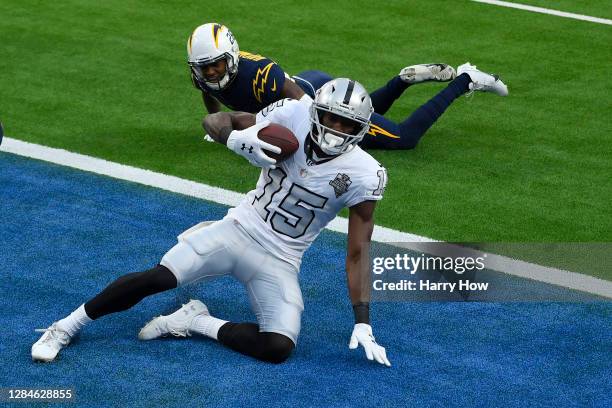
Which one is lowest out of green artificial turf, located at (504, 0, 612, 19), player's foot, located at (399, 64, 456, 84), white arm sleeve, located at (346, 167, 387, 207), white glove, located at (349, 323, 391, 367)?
white glove, located at (349, 323, 391, 367)

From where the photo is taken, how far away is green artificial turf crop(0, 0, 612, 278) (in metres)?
8.64

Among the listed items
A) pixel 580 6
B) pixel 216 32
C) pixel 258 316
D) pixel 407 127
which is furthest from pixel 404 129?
pixel 580 6

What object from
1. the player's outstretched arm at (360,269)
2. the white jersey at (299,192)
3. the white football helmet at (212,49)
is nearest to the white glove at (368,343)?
the player's outstretched arm at (360,269)

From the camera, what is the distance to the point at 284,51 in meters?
12.1

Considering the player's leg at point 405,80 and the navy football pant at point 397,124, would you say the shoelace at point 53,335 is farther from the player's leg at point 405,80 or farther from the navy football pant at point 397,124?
the player's leg at point 405,80

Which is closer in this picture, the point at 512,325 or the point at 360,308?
the point at 360,308

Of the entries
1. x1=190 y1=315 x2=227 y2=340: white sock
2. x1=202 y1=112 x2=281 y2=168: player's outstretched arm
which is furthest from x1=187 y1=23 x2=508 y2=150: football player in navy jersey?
x1=190 y1=315 x2=227 y2=340: white sock

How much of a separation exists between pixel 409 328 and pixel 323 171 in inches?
47.4

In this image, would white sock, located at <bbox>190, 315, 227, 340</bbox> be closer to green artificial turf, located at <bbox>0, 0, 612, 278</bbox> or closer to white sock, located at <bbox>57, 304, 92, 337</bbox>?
white sock, located at <bbox>57, 304, 92, 337</bbox>

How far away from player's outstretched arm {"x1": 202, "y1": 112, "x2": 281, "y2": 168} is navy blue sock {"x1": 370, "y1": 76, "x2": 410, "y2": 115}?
11.3 feet

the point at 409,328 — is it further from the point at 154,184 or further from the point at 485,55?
the point at 485,55

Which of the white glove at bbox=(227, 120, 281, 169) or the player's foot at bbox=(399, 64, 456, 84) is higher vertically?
the white glove at bbox=(227, 120, 281, 169)

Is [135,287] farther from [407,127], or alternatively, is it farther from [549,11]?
[549,11]

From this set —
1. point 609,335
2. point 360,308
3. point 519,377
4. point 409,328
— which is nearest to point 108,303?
point 360,308
